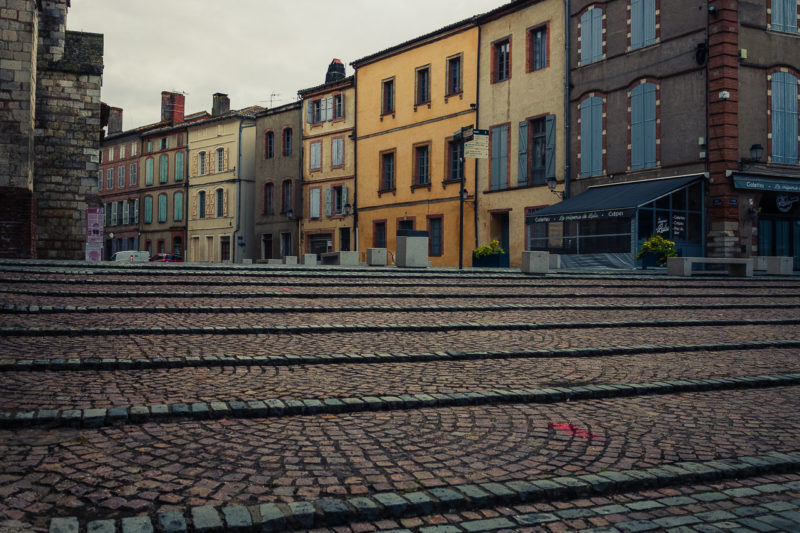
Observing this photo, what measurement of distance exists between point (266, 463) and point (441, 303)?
27.1 feet

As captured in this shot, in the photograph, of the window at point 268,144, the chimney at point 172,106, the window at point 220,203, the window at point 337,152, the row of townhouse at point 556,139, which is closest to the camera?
the row of townhouse at point 556,139

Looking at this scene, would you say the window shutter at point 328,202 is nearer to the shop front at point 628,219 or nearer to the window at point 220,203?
the window at point 220,203

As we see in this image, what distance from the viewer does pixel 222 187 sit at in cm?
4525

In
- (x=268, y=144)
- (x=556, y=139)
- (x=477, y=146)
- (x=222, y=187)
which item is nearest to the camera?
(x=477, y=146)

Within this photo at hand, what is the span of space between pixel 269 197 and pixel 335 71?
8365mm

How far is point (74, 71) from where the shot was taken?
23.1m

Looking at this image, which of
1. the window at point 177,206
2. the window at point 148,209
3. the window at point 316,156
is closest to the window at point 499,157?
the window at point 316,156

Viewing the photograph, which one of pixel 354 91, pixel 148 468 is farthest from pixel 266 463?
pixel 354 91

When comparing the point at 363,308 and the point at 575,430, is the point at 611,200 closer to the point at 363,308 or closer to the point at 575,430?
the point at 363,308

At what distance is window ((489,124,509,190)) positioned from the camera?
28.8 metres

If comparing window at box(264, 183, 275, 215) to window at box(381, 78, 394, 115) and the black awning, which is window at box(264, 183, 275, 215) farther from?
the black awning

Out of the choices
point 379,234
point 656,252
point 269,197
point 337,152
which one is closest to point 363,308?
point 656,252

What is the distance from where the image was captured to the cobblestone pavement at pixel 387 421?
130 inches

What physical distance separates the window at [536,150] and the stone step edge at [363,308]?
576 inches
